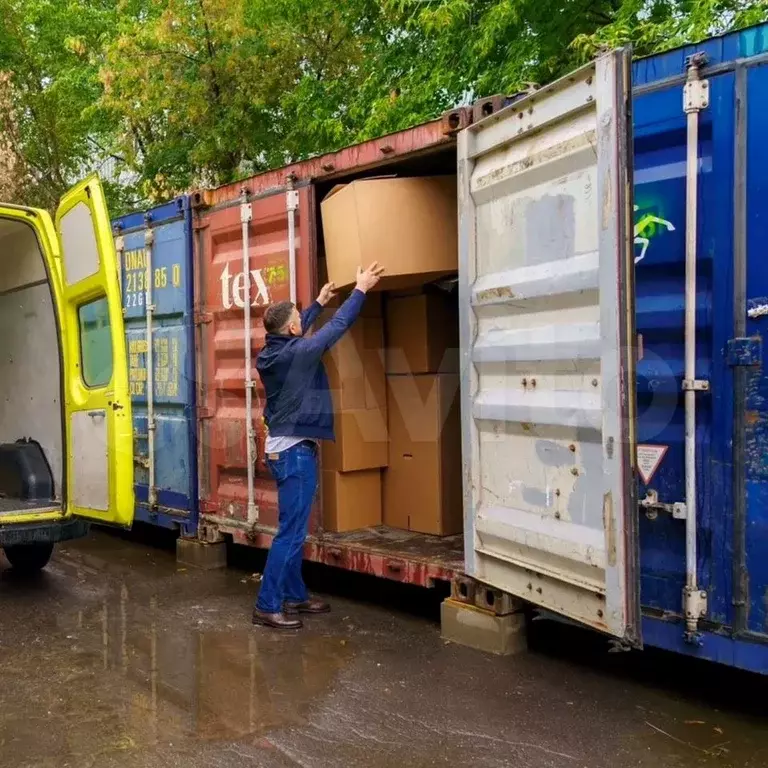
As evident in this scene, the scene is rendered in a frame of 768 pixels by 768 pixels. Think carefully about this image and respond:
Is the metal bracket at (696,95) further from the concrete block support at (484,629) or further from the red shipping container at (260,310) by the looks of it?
the concrete block support at (484,629)

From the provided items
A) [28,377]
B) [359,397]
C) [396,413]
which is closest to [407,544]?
[396,413]

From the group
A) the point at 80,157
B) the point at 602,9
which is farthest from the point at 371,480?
the point at 80,157

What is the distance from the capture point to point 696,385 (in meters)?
3.47

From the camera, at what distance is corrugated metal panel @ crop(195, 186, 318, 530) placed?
213 inches

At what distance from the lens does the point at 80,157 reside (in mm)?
14547

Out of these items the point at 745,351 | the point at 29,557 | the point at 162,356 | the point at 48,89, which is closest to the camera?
the point at 745,351

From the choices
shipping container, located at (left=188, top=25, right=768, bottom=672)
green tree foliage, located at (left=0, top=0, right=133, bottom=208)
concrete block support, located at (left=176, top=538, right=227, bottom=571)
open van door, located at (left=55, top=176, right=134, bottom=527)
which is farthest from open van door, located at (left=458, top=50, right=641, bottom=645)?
green tree foliage, located at (left=0, top=0, right=133, bottom=208)

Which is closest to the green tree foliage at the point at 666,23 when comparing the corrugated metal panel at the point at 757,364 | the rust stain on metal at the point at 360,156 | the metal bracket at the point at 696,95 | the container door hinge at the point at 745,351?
the rust stain on metal at the point at 360,156

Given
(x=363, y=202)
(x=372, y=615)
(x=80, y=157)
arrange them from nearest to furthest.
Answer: (x=363, y=202)
(x=372, y=615)
(x=80, y=157)

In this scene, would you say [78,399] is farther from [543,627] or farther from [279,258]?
[543,627]

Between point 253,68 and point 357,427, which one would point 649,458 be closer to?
point 357,427

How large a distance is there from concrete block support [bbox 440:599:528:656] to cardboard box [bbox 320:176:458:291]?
183 centimetres

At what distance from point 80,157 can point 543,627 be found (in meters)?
12.6

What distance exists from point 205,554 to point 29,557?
4.39 feet
